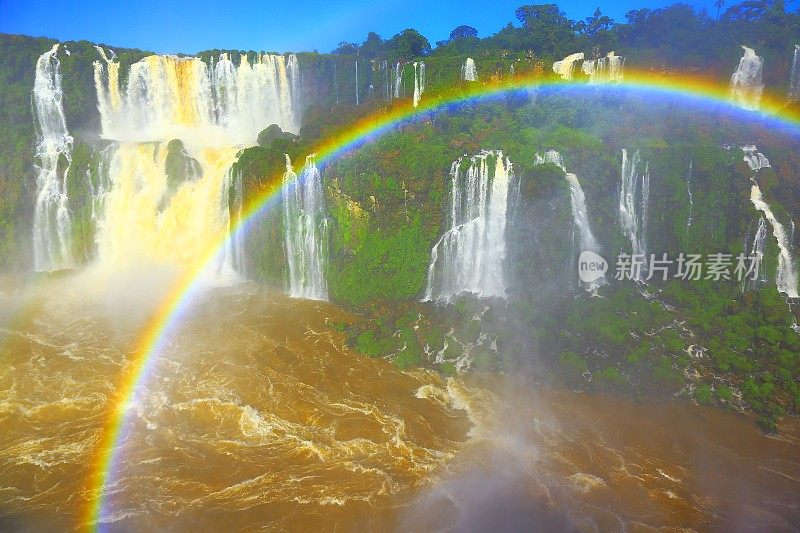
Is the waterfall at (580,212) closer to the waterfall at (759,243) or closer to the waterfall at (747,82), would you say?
the waterfall at (759,243)

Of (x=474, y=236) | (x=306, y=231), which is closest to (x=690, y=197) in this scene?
(x=474, y=236)

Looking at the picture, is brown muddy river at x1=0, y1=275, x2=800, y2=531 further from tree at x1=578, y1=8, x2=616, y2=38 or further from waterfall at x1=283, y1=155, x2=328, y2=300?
tree at x1=578, y1=8, x2=616, y2=38

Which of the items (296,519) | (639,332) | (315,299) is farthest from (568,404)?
(315,299)

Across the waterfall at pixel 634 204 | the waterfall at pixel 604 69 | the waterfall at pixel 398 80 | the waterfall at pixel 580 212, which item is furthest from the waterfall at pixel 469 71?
the waterfall at pixel 634 204

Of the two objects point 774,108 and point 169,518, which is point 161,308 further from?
point 774,108

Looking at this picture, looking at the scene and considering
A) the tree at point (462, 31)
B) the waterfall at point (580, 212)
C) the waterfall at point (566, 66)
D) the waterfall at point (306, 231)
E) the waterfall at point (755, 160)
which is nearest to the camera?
the waterfall at point (755, 160)

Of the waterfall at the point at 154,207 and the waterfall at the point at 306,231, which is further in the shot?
the waterfall at the point at 154,207

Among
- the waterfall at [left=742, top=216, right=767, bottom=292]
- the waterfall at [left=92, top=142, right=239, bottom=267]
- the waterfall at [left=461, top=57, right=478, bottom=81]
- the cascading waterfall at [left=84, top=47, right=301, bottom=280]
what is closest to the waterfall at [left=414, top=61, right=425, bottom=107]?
the waterfall at [left=461, top=57, right=478, bottom=81]
